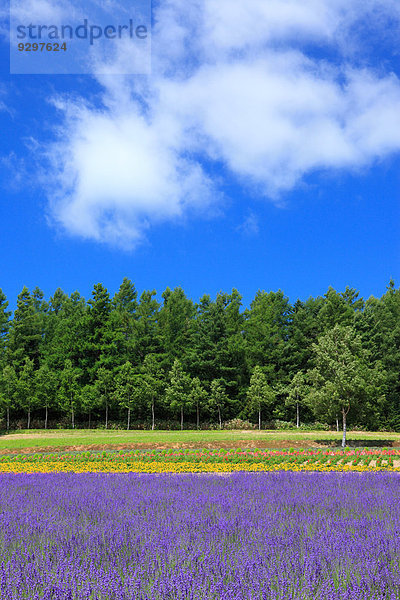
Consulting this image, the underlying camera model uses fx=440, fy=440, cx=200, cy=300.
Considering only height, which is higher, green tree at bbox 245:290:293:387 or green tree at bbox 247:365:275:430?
green tree at bbox 245:290:293:387

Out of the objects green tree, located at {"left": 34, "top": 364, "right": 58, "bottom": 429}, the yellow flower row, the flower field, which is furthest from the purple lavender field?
green tree, located at {"left": 34, "top": 364, "right": 58, "bottom": 429}

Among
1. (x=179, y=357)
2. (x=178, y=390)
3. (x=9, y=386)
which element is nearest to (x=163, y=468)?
(x=178, y=390)

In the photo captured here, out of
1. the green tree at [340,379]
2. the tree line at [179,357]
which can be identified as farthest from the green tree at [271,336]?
the green tree at [340,379]

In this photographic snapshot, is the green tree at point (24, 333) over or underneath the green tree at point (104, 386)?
over

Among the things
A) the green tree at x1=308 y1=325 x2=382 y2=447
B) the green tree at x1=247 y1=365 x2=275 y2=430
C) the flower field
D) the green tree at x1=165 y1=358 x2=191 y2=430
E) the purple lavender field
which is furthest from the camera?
the green tree at x1=247 y1=365 x2=275 y2=430

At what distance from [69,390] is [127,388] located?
5.96 meters

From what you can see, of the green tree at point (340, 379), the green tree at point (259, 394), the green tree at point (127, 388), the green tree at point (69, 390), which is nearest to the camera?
the green tree at point (340, 379)

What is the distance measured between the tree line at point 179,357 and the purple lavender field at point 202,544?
36.9 m

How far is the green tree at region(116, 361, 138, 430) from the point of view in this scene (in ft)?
147

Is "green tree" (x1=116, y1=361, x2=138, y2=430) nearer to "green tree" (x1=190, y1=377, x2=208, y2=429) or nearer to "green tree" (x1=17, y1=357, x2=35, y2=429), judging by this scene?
"green tree" (x1=190, y1=377, x2=208, y2=429)

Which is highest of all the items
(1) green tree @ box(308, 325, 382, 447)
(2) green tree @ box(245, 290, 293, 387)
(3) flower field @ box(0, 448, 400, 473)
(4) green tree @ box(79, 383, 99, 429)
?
(2) green tree @ box(245, 290, 293, 387)

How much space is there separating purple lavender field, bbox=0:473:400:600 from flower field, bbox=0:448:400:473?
6671 millimetres

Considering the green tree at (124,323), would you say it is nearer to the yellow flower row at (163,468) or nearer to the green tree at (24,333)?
the green tree at (24,333)

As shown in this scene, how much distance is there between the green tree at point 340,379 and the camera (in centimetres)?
2533
